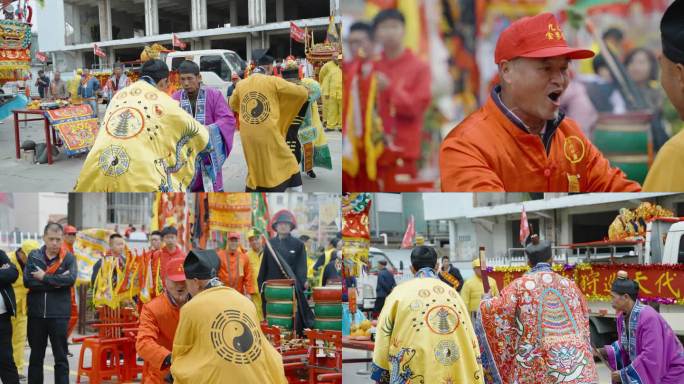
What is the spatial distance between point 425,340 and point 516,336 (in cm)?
59

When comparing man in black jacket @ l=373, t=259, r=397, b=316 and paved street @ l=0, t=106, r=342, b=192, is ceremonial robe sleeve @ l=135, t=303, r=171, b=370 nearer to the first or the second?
paved street @ l=0, t=106, r=342, b=192

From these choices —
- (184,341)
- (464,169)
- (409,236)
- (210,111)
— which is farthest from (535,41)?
(210,111)

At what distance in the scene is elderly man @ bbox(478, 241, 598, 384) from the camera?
3.63 meters

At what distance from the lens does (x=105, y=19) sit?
186 inches

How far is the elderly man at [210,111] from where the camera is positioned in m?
4.41

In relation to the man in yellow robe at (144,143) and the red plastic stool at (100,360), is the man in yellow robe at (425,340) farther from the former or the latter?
the red plastic stool at (100,360)

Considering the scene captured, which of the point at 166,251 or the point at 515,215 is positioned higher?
the point at 515,215

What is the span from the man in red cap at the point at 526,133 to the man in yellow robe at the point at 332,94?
1.20m

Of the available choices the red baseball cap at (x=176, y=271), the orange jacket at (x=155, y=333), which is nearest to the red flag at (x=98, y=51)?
the red baseball cap at (x=176, y=271)

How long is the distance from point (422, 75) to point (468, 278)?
1.64 m

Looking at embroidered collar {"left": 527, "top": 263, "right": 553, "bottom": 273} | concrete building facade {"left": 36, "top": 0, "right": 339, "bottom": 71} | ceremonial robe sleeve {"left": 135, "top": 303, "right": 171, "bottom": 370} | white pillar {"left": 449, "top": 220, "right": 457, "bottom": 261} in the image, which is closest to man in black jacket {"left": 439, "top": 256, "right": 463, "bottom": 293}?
white pillar {"left": 449, "top": 220, "right": 457, "bottom": 261}

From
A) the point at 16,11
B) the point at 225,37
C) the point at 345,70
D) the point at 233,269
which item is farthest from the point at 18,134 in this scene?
the point at 345,70

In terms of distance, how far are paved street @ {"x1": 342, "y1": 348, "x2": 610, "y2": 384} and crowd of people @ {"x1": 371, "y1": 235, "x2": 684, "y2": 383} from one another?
0.70m

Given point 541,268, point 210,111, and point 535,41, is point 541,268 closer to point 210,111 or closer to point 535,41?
point 535,41
